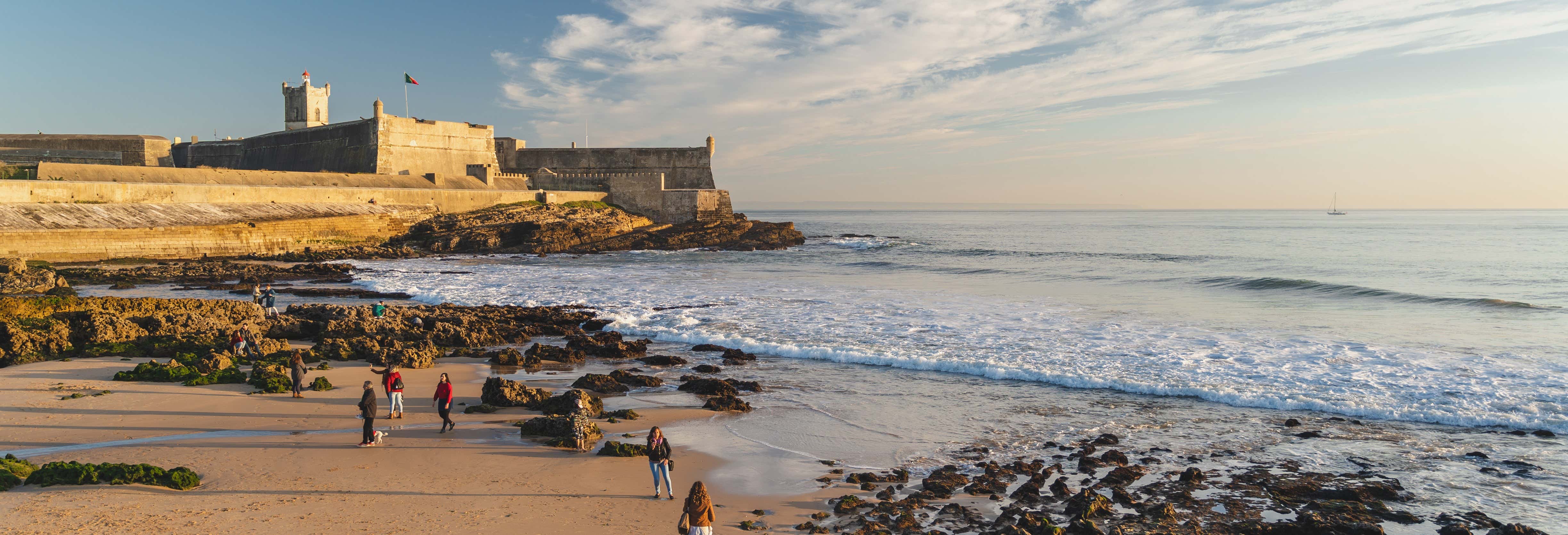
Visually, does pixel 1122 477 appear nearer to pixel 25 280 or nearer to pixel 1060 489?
pixel 1060 489

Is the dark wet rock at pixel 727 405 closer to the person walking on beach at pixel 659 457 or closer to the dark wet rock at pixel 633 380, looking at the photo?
the dark wet rock at pixel 633 380

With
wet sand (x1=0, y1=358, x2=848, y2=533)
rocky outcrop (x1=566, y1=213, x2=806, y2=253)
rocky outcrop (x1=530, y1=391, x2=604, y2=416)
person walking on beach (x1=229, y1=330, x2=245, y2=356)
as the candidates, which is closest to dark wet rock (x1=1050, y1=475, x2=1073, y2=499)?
wet sand (x1=0, y1=358, x2=848, y2=533)

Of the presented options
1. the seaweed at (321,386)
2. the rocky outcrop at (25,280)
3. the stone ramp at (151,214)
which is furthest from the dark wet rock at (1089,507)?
the stone ramp at (151,214)

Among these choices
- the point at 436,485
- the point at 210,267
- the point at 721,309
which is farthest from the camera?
the point at 210,267

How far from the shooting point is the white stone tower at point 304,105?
4819 cm

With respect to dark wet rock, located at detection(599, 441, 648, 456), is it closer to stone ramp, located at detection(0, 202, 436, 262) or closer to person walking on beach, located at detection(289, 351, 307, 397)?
person walking on beach, located at detection(289, 351, 307, 397)

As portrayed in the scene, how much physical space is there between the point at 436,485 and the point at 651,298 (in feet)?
44.0

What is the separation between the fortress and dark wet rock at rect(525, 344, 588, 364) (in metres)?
21.2

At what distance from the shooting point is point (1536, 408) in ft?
30.1

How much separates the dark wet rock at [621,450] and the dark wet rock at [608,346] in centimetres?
523

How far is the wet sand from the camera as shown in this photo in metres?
5.73

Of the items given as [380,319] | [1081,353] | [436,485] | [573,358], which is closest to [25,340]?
[380,319]

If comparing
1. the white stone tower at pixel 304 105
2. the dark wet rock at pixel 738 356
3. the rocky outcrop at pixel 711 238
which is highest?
the white stone tower at pixel 304 105

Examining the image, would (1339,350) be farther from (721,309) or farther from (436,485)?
(436,485)
